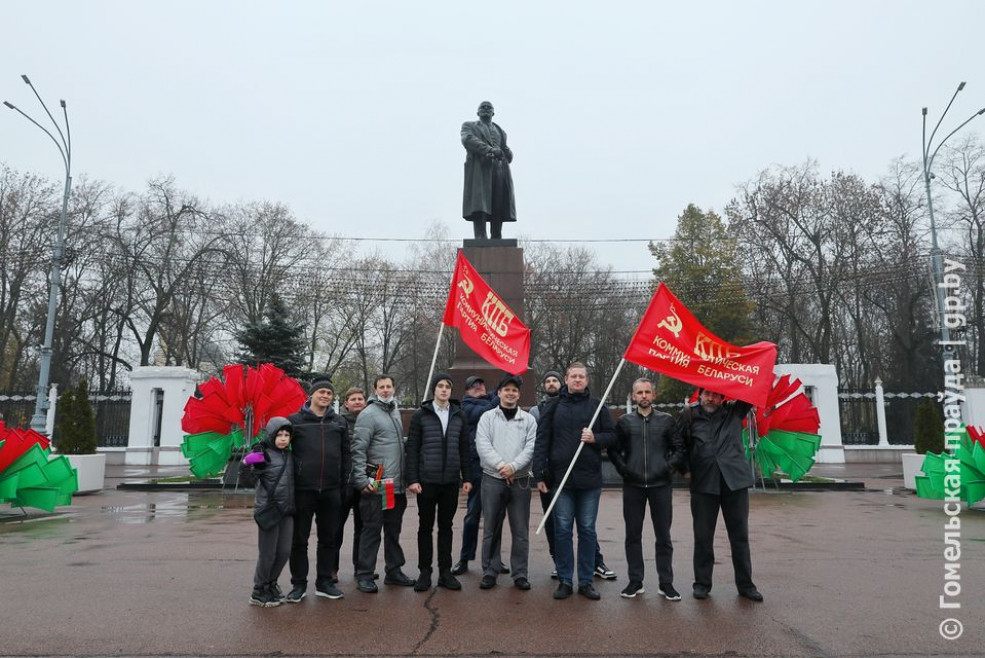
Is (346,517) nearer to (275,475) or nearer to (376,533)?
(376,533)

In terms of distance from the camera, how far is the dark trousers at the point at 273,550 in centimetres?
497

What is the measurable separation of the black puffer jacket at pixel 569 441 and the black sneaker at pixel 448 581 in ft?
3.26

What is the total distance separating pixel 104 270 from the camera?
33219 mm

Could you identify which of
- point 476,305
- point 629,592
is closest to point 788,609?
point 629,592

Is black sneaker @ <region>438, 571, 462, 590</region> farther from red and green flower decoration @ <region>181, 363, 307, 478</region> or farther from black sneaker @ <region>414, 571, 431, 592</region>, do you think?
red and green flower decoration @ <region>181, 363, 307, 478</region>

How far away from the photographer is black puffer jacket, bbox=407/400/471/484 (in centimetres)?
554

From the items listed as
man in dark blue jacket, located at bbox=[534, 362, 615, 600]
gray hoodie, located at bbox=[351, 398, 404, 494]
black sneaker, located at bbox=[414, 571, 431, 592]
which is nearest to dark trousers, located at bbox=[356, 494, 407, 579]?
gray hoodie, located at bbox=[351, 398, 404, 494]

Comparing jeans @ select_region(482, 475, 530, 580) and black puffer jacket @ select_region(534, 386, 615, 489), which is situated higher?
black puffer jacket @ select_region(534, 386, 615, 489)

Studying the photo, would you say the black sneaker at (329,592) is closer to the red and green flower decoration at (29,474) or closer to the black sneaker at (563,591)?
the black sneaker at (563,591)

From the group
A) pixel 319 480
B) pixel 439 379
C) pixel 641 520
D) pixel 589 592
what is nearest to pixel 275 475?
pixel 319 480

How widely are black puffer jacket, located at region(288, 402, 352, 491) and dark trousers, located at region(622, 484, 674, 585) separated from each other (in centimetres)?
214

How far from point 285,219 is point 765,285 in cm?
2331

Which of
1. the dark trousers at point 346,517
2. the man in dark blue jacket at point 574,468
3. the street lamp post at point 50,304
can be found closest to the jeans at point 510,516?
the man in dark blue jacket at point 574,468

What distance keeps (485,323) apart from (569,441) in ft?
8.76
